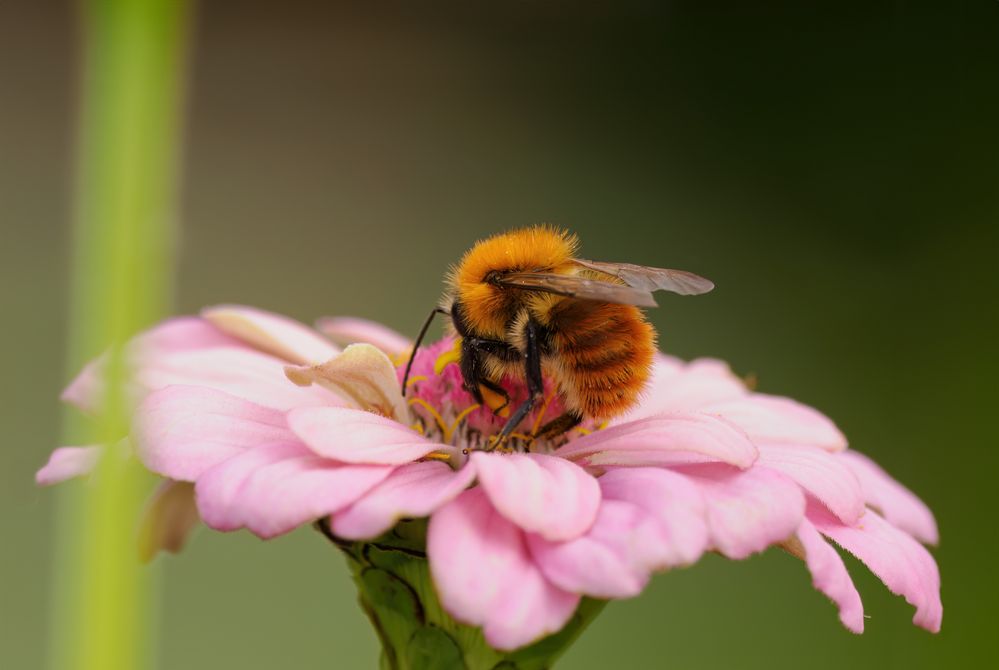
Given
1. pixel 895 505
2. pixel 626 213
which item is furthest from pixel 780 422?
pixel 626 213

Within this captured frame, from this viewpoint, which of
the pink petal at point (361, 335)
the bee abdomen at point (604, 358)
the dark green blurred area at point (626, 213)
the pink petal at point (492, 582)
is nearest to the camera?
the pink petal at point (492, 582)

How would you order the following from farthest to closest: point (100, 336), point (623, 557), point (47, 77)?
point (47, 77) → point (623, 557) → point (100, 336)

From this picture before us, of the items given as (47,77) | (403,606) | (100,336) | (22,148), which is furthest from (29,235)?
(100,336)

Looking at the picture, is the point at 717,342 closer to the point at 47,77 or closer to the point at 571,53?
the point at 571,53

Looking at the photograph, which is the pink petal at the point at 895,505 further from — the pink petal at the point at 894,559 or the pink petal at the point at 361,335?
the pink petal at the point at 361,335

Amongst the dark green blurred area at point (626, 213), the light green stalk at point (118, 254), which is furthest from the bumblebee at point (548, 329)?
the dark green blurred area at point (626, 213)

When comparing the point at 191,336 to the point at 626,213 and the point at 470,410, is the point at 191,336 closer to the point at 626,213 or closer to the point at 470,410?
the point at 470,410

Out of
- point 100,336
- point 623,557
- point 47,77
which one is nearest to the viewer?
point 100,336
